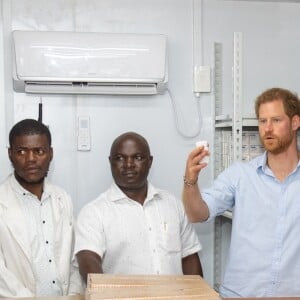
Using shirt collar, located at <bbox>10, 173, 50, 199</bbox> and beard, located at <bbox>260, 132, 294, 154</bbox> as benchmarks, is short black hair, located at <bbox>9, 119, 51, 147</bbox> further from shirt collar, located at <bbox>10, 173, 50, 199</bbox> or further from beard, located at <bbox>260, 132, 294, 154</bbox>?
beard, located at <bbox>260, 132, 294, 154</bbox>

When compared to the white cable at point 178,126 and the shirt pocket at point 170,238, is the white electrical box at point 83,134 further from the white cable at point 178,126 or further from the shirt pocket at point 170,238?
the shirt pocket at point 170,238

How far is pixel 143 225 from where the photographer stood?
6.61 ft

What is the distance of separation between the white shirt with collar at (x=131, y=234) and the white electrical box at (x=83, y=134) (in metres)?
0.47

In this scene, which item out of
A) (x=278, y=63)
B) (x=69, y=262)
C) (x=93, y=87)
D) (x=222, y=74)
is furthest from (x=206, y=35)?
(x=69, y=262)

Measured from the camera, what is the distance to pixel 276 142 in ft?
6.14

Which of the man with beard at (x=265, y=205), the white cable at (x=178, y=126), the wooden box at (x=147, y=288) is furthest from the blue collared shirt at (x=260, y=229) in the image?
the white cable at (x=178, y=126)

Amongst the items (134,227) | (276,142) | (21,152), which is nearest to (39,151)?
(21,152)

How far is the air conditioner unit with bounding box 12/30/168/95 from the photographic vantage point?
2297mm

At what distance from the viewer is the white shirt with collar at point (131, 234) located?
77.0 inches

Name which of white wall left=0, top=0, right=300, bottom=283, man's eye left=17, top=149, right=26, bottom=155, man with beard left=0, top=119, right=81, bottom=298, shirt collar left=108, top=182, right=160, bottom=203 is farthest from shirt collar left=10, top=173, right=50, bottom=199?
white wall left=0, top=0, right=300, bottom=283

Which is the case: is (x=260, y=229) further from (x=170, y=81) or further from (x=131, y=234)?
(x=170, y=81)

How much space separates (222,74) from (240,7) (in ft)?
1.24

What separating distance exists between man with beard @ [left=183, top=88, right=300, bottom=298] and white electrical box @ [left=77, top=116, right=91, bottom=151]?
808 mm

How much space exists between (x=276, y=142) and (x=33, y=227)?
1005mm
